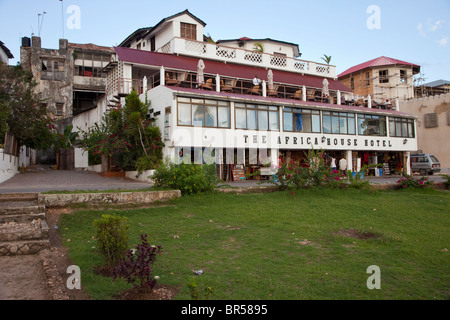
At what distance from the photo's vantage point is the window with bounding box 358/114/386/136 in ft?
93.5

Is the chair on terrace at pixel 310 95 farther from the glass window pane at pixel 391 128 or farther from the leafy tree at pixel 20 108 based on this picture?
the leafy tree at pixel 20 108

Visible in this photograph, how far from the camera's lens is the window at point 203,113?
800 inches

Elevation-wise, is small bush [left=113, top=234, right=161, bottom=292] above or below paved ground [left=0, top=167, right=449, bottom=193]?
below

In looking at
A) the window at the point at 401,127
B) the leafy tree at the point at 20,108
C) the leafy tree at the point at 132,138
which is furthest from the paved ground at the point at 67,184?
the window at the point at 401,127

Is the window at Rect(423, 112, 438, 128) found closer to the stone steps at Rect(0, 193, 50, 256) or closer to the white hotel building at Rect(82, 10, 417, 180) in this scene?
the white hotel building at Rect(82, 10, 417, 180)

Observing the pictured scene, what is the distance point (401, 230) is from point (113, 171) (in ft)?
58.4

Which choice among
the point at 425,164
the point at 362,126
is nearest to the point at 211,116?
the point at 362,126

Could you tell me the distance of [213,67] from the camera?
86.3 ft

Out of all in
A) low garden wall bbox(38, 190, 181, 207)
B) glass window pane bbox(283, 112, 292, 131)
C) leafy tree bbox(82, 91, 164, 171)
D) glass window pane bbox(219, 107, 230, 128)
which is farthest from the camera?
glass window pane bbox(283, 112, 292, 131)

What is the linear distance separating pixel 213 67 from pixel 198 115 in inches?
271

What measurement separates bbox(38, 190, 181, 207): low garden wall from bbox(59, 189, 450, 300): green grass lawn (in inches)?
22.9

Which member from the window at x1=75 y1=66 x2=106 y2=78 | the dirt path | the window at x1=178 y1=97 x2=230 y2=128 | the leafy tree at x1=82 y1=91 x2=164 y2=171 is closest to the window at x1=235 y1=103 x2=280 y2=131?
the window at x1=178 y1=97 x2=230 y2=128
